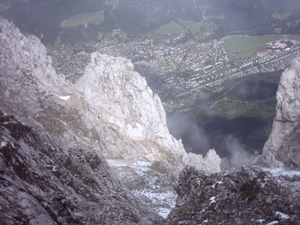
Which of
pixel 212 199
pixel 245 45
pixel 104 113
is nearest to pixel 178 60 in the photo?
pixel 245 45

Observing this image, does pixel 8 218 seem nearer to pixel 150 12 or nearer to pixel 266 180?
pixel 266 180

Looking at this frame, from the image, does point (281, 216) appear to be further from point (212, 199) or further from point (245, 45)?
point (245, 45)

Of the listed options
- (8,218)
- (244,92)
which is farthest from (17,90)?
(244,92)

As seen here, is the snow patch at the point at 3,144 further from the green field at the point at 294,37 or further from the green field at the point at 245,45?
the green field at the point at 294,37

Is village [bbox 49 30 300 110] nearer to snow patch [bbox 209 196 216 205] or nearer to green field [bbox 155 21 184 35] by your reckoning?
green field [bbox 155 21 184 35]

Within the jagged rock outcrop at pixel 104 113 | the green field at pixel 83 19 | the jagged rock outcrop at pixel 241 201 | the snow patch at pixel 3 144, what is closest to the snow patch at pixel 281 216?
the jagged rock outcrop at pixel 241 201

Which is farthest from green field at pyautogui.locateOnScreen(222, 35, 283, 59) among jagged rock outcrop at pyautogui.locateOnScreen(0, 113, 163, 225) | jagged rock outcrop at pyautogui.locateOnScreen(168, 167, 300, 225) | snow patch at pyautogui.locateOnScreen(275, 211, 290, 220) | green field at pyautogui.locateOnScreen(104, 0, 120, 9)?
snow patch at pyautogui.locateOnScreen(275, 211, 290, 220)
